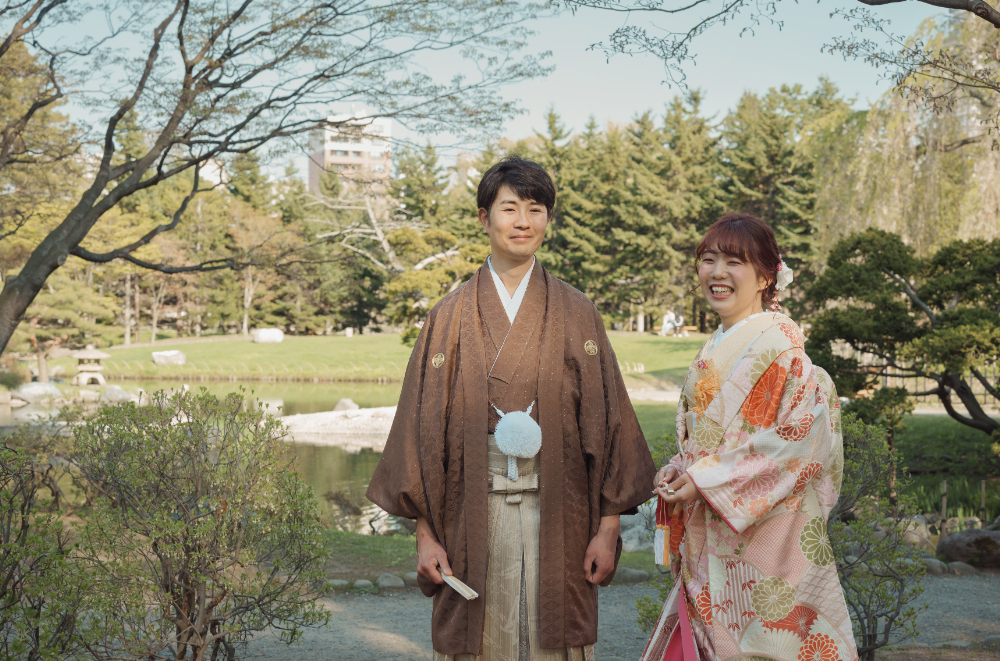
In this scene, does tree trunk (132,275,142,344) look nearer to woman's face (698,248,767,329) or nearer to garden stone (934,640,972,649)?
garden stone (934,640,972,649)

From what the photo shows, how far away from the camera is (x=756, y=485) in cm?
194

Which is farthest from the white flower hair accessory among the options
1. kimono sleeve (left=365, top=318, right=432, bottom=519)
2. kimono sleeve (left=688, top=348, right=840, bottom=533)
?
kimono sleeve (left=365, top=318, right=432, bottom=519)

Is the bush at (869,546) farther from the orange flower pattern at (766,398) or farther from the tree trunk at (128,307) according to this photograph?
the tree trunk at (128,307)

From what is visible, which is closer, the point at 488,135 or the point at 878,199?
the point at 488,135

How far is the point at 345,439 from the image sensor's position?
13.2 metres

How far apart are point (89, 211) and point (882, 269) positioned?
688 cm

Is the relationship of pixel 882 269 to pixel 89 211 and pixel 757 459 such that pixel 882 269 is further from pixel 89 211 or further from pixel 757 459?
pixel 89 211

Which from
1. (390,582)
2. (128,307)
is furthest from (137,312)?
(390,582)

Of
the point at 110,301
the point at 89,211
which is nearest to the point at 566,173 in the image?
the point at 110,301

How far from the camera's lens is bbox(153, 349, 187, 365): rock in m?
23.8

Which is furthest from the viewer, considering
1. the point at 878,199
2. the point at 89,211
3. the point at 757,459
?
the point at 878,199

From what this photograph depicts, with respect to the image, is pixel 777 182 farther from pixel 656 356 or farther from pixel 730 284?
pixel 730 284

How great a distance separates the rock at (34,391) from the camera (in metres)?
15.2

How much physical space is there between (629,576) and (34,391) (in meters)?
14.2
